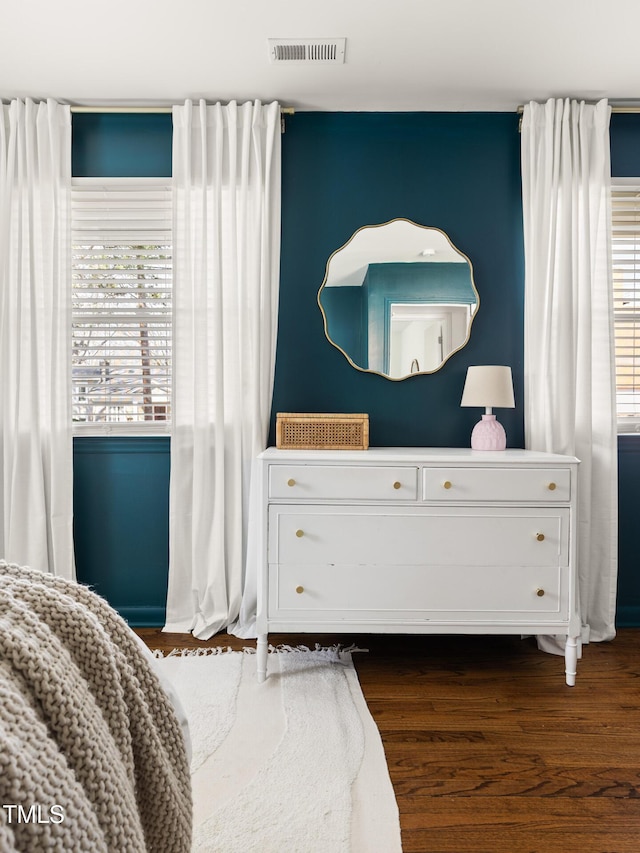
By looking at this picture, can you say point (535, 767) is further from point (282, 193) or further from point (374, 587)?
point (282, 193)

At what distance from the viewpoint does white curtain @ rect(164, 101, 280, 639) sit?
9.01ft

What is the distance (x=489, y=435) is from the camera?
2.63m

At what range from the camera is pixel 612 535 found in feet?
8.93

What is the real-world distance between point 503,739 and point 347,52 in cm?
258

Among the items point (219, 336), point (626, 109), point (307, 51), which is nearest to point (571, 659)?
point (219, 336)

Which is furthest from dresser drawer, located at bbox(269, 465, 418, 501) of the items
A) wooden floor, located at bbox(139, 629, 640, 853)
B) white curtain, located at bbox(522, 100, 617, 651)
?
white curtain, located at bbox(522, 100, 617, 651)

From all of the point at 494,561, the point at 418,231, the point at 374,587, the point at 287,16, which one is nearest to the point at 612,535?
the point at 494,561

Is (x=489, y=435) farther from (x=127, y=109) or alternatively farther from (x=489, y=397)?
(x=127, y=109)

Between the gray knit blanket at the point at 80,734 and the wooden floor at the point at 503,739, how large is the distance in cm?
84

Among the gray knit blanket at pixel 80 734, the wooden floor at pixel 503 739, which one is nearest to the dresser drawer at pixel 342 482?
the wooden floor at pixel 503 739

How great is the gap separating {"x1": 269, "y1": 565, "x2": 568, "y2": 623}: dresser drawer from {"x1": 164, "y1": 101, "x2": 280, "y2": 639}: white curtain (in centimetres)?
57

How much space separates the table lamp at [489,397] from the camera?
2543 mm

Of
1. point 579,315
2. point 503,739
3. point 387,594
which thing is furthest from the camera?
point 579,315

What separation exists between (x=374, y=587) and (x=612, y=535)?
48.1 inches
